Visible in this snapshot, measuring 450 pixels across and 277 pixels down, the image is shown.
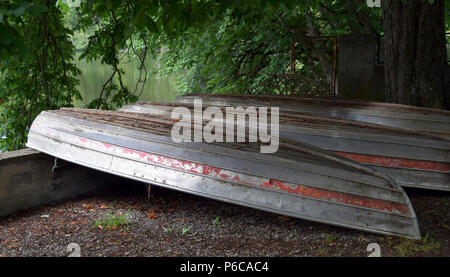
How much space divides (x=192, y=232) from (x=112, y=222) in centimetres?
73

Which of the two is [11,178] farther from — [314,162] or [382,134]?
[382,134]

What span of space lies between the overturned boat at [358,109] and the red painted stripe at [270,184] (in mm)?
1882

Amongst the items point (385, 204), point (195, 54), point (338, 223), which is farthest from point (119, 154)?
point (195, 54)

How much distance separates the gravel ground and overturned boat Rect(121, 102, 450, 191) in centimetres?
23

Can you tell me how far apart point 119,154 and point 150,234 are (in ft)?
3.07

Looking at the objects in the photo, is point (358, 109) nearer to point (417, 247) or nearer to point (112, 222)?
point (417, 247)

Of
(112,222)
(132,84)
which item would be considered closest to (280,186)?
(112,222)

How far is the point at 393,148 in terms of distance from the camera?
13.9ft

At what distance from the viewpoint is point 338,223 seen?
3.45 m

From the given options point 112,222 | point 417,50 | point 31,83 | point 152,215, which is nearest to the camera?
point 112,222

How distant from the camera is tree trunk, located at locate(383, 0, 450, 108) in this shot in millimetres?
5264

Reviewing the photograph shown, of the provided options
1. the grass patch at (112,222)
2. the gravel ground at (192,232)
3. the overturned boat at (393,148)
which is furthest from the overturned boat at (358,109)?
the grass patch at (112,222)

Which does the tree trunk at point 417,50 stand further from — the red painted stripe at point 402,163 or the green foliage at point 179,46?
the red painted stripe at point 402,163

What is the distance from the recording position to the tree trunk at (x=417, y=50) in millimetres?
5264
